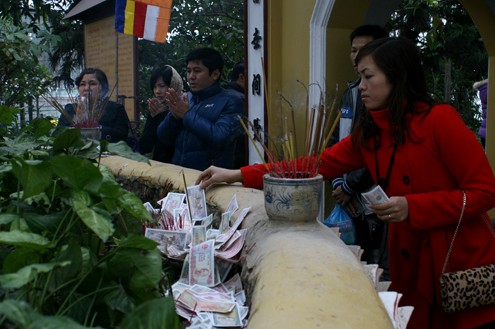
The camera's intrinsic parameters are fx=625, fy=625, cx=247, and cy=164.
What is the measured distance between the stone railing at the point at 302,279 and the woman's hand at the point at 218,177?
0.18m

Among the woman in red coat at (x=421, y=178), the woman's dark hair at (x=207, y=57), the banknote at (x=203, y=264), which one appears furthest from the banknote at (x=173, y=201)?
the woman's dark hair at (x=207, y=57)

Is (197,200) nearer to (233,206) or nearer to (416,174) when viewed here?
(233,206)

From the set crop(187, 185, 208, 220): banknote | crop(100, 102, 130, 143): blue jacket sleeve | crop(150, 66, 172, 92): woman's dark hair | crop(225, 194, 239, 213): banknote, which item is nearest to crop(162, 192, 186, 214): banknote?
crop(187, 185, 208, 220): banknote

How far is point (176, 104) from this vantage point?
3.85 m

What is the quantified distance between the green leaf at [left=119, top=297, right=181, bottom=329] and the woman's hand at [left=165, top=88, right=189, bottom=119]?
116 inches

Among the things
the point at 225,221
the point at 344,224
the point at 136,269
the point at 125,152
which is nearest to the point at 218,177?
the point at 225,221

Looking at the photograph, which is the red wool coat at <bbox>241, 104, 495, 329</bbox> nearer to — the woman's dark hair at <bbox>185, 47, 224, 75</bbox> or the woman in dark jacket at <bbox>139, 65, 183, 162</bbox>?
the woman's dark hair at <bbox>185, 47, 224, 75</bbox>

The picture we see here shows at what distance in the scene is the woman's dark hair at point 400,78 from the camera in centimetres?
205

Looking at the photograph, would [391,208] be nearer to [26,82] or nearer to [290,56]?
[290,56]

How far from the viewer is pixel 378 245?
283 centimetres

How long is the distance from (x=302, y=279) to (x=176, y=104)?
2.65 meters

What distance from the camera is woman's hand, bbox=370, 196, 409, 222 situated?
6.42 ft

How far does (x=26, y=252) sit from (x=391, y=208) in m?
1.21

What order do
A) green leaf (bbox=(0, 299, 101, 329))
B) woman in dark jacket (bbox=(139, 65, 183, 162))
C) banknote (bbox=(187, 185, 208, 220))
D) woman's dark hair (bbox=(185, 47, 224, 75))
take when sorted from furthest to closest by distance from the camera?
woman in dark jacket (bbox=(139, 65, 183, 162)) < woman's dark hair (bbox=(185, 47, 224, 75)) < banknote (bbox=(187, 185, 208, 220)) < green leaf (bbox=(0, 299, 101, 329))
